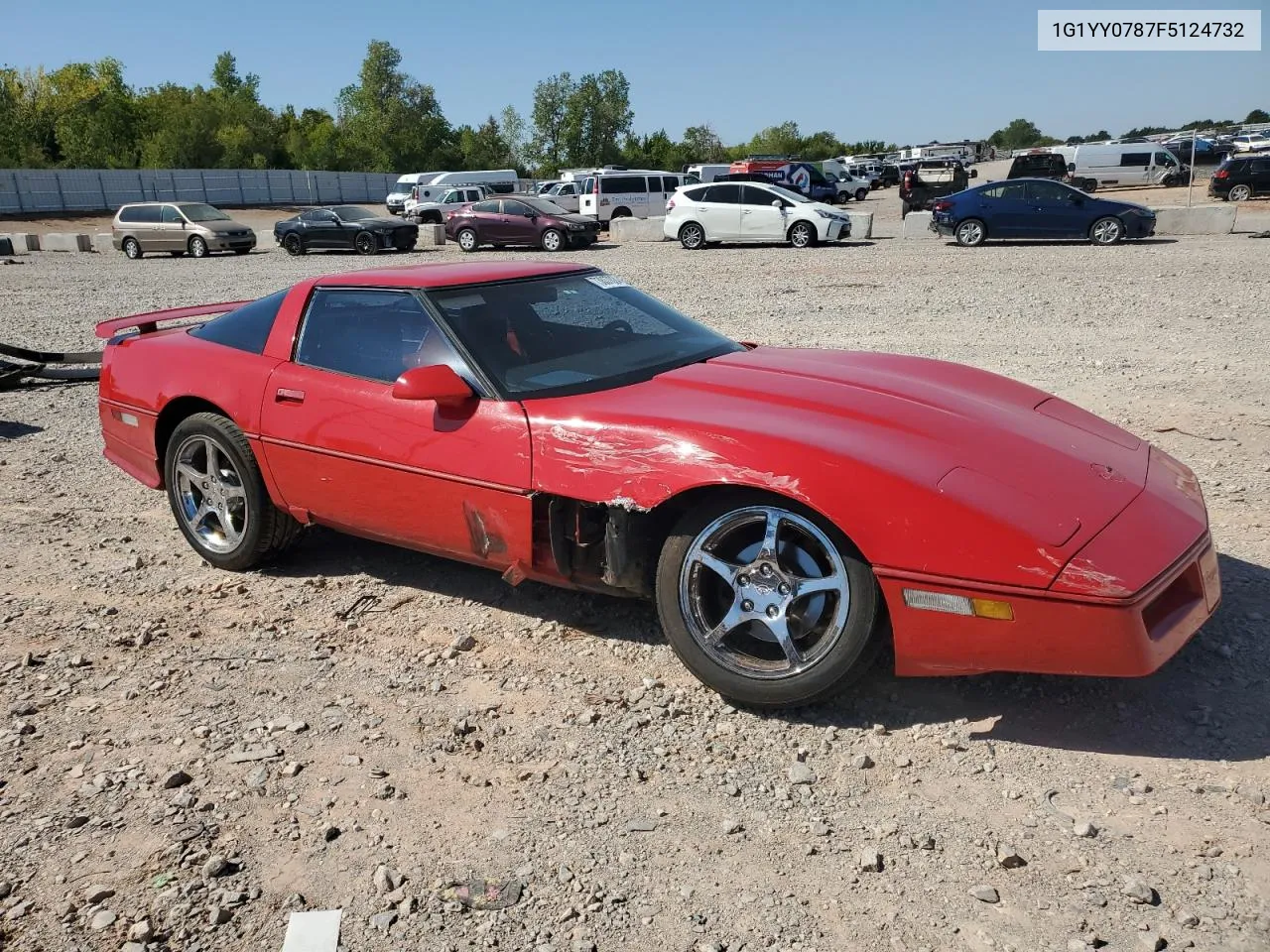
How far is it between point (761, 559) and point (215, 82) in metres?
125

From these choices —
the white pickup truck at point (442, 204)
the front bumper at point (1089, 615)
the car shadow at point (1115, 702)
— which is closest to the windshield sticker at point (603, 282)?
the car shadow at point (1115, 702)

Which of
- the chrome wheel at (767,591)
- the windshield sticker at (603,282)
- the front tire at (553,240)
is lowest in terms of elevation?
the chrome wheel at (767,591)

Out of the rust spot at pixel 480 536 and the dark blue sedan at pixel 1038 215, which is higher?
the dark blue sedan at pixel 1038 215

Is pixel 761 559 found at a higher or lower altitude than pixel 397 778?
higher

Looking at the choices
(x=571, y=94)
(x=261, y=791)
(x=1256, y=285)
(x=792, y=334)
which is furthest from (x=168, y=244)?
(x=571, y=94)

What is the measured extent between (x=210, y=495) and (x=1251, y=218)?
2759 centimetres

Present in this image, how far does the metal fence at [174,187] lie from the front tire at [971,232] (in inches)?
1818

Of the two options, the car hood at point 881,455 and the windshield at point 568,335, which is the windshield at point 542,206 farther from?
the car hood at point 881,455

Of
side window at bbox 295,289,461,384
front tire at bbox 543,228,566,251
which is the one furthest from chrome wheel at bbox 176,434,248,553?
front tire at bbox 543,228,566,251

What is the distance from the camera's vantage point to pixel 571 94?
10981cm

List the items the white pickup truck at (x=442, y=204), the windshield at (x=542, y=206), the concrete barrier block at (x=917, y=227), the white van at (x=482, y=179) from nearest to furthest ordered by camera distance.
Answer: the concrete barrier block at (x=917, y=227) < the windshield at (x=542, y=206) < the white pickup truck at (x=442, y=204) < the white van at (x=482, y=179)

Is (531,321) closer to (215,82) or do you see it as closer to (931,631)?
(931,631)

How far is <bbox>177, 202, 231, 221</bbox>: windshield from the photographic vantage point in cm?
2641

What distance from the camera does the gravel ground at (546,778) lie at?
2400 millimetres
